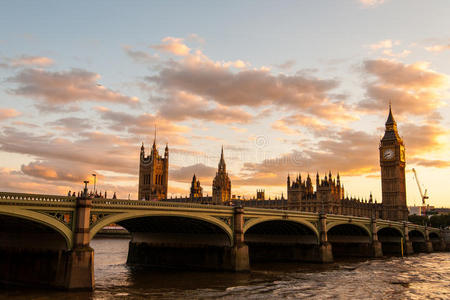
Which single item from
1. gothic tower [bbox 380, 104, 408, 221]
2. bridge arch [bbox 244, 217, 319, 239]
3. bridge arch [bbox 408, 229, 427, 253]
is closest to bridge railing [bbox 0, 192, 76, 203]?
bridge arch [bbox 244, 217, 319, 239]

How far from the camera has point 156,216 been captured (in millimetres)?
47094

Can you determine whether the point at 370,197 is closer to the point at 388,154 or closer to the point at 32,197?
the point at 388,154

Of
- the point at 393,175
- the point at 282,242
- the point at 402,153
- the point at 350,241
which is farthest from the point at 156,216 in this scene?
the point at 402,153

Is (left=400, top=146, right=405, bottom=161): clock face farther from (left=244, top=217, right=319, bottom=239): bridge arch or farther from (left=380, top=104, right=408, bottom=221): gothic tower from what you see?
(left=244, top=217, right=319, bottom=239): bridge arch

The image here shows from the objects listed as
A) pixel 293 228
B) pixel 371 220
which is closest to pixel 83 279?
pixel 293 228

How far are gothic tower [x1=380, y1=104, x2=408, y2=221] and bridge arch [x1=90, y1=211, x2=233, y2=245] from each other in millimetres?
136726

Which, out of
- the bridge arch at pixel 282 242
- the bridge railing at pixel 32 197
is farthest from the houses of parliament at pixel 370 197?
the bridge railing at pixel 32 197

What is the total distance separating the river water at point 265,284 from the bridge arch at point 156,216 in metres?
4.91

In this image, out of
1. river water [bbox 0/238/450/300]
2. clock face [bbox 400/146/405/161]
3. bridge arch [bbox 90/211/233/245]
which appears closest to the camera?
river water [bbox 0/238/450/300]

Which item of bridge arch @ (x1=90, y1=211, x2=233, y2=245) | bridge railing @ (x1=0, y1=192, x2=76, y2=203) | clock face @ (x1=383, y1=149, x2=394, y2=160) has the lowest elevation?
bridge arch @ (x1=90, y1=211, x2=233, y2=245)

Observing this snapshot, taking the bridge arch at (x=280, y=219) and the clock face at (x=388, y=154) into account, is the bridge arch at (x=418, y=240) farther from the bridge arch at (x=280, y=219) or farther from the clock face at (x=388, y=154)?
the clock face at (x=388, y=154)

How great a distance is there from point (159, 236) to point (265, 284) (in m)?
19.9

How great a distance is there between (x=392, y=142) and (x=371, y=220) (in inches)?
4050

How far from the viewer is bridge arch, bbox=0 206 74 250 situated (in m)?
33.6
